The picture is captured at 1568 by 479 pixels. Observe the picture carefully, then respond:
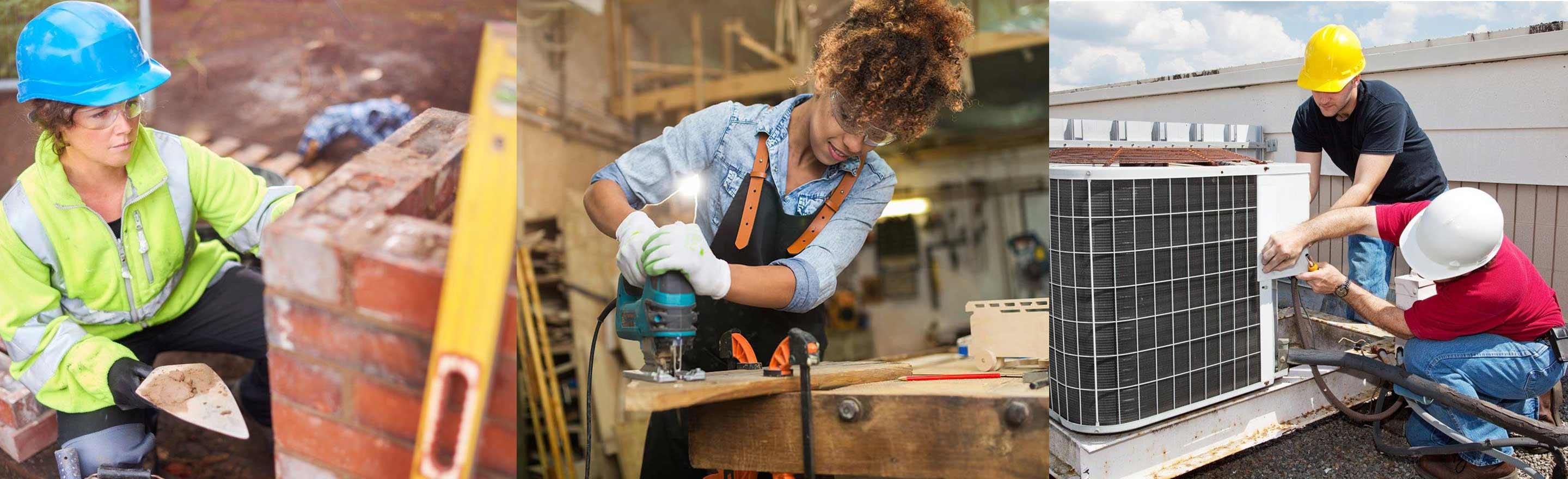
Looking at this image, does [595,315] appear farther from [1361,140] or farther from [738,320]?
[1361,140]

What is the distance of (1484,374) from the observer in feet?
8.39

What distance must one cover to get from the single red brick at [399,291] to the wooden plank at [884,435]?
0.81 m

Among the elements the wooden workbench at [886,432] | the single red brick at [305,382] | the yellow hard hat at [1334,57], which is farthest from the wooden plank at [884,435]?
the yellow hard hat at [1334,57]

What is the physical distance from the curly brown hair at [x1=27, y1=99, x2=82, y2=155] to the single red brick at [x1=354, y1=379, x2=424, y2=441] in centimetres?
90

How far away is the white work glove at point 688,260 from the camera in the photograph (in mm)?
1616

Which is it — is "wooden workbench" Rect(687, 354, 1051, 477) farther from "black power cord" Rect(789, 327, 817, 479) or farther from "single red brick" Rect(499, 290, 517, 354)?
"single red brick" Rect(499, 290, 517, 354)

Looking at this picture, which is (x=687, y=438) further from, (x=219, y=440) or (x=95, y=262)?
(x=95, y=262)

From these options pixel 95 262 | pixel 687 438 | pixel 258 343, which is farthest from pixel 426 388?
pixel 95 262

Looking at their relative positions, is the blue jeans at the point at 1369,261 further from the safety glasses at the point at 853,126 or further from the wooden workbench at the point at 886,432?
the safety glasses at the point at 853,126

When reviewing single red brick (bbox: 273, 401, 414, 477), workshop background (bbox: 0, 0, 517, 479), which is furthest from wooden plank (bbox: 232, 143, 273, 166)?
single red brick (bbox: 273, 401, 414, 477)

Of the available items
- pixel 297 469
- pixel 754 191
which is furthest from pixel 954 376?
pixel 297 469

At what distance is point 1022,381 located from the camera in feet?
6.51

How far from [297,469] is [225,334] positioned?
0.41 meters

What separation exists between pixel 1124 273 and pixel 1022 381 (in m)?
0.59
